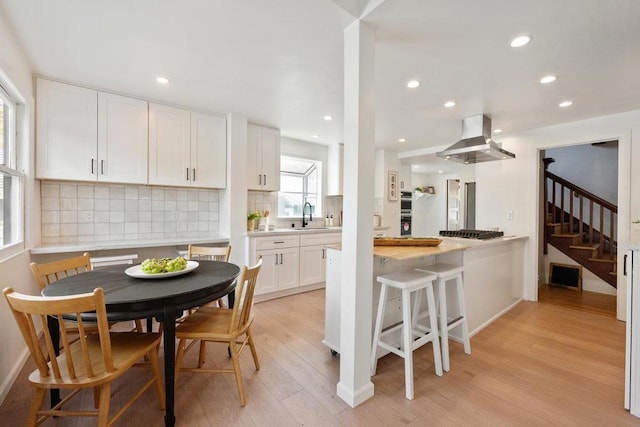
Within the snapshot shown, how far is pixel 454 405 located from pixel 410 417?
0.32 meters

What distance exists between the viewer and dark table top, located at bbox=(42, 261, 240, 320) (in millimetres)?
1421

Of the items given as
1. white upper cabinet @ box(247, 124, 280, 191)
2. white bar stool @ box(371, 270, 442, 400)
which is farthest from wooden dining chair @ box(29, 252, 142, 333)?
white upper cabinet @ box(247, 124, 280, 191)

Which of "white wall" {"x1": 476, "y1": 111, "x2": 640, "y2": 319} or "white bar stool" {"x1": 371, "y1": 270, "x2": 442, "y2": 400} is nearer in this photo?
"white bar stool" {"x1": 371, "y1": 270, "x2": 442, "y2": 400}

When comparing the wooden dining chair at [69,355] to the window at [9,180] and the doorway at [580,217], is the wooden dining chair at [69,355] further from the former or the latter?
the doorway at [580,217]

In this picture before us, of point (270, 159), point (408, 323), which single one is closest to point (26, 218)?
point (270, 159)

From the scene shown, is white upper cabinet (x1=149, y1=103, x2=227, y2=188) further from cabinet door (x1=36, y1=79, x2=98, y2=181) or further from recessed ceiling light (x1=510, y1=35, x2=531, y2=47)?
recessed ceiling light (x1=510, y1=35, x2=531, y2=47)

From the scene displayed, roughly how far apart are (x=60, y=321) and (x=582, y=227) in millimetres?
6565

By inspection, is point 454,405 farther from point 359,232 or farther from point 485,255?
point 485,255

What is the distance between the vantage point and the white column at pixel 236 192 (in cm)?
350

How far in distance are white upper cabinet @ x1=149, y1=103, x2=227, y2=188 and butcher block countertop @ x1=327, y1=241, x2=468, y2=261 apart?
2.05 meters

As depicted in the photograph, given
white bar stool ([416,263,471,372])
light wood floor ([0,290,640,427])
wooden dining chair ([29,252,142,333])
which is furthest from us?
white bar stool ([416,263,471,372])

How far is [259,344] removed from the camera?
2.48m

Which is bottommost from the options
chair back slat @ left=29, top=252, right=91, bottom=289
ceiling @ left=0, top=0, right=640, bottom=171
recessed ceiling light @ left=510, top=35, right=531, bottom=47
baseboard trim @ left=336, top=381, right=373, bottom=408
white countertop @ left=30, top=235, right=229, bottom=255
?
baseboard trim @ left=336, top=381, right=373, bottom=408

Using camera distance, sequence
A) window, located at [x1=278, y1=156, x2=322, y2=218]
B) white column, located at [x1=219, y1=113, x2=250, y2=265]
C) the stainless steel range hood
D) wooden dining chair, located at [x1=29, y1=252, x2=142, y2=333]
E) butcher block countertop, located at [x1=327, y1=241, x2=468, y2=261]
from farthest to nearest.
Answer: window, located at [x1=278, y1=156, x2=322, y2=218] → white column, located at [x1=219, y1=113, x2=250, y2=265] → the stainless steel range hood → butcher block countertop, located at [x1=327, y1=241, x2=468, y2=261] → wooden dining chair, located at [x1=29, y1=252, x2=142, y2=333]
